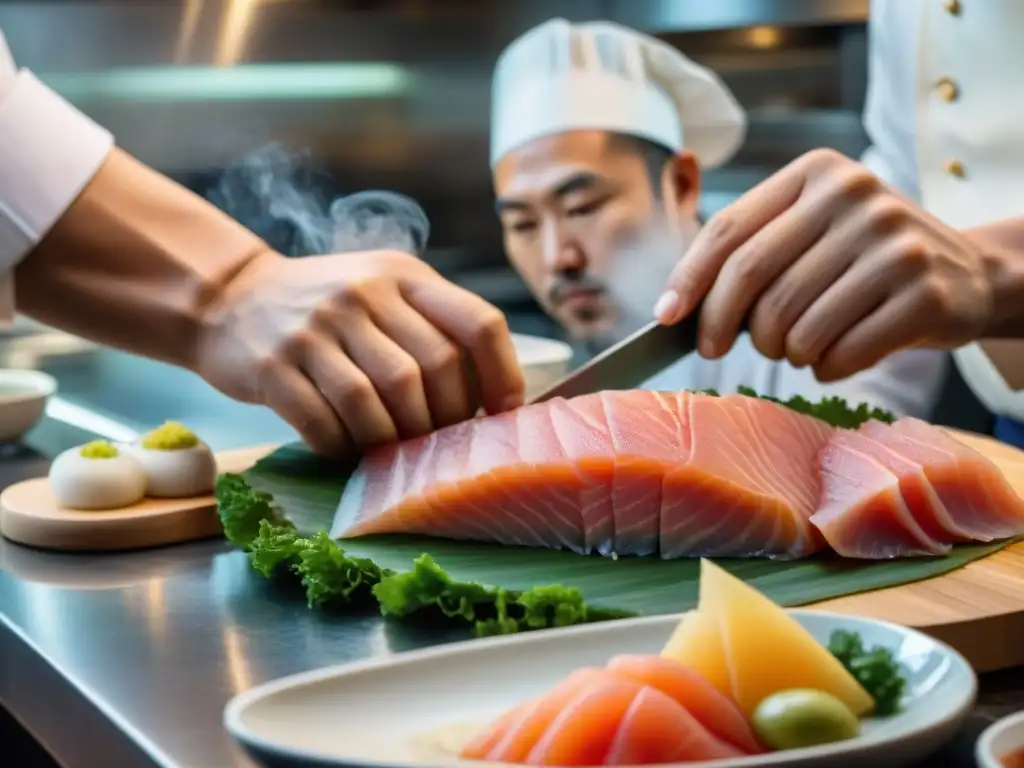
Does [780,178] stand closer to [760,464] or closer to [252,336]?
[760,464]

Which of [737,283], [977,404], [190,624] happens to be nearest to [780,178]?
[737,283]

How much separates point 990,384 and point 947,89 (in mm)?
512

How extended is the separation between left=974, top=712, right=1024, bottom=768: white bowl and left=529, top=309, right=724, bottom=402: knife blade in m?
0.83

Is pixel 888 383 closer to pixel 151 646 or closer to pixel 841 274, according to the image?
pixel 841 274

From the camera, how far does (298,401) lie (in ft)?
4.57

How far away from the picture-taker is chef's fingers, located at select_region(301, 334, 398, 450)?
1.37 meters

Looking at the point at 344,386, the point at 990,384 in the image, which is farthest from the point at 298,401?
the point at 990,384

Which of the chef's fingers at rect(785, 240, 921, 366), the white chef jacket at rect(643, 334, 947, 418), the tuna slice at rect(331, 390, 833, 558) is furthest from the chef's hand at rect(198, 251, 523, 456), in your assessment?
the white chef jacket at rect(643, 334, 947, 418)

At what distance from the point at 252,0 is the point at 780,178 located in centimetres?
178

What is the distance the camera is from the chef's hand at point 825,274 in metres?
1.38

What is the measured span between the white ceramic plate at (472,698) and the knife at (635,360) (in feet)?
2.13

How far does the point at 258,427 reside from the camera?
84.9 inches

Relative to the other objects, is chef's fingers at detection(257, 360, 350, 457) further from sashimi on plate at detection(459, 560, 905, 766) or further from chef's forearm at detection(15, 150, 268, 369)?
sashimi on plate at detection(459, 560, 905, 766)

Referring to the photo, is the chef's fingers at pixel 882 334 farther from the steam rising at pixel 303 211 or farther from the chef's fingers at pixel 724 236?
the steam rising at pixel 303 211
